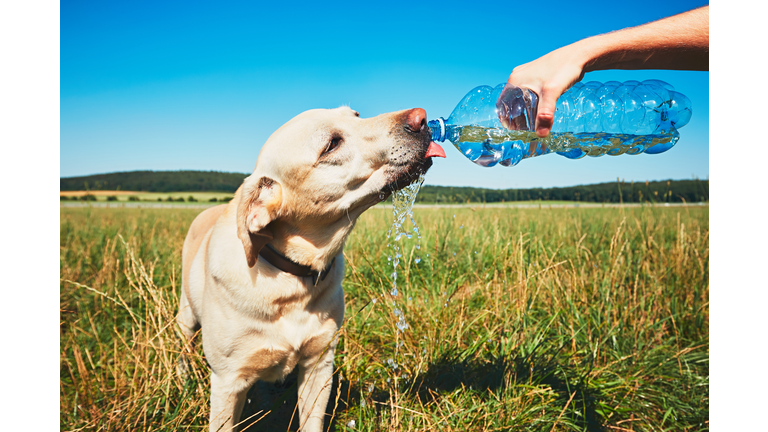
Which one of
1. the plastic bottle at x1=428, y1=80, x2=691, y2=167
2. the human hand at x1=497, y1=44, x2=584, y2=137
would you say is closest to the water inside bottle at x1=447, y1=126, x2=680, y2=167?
the plastic bottle at x1=428, y1=80, x2=691, y2=167

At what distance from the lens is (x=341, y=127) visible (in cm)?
214

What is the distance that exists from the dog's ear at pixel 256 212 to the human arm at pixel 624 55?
4.43ft

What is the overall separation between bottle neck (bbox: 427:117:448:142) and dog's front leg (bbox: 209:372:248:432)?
1.80 metres

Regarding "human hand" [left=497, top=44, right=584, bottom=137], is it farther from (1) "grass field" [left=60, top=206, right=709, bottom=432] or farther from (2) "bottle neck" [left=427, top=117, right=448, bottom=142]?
(1) "grass field" [left=60, top=206, right=709, bottom=432]

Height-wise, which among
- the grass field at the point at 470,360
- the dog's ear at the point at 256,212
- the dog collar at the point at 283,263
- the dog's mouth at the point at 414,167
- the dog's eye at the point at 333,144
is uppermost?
the dog's eye at the point at 333,144

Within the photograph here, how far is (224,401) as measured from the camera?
2.06m

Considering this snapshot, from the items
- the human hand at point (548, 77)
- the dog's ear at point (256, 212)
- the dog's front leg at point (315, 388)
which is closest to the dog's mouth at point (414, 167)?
the human hand at point (548, 77)

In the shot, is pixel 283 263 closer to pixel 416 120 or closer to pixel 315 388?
pixel 315 388

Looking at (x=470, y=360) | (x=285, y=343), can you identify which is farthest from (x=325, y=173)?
(x=470, y=360)

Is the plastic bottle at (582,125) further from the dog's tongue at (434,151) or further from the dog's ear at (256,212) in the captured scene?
the dog's ear at (256,212)

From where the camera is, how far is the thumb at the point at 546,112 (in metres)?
1.55

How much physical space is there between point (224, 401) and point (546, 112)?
7.18 feet

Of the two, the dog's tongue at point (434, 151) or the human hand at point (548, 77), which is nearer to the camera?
the human hand at point (548, 77)

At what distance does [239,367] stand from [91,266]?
4.20 m
